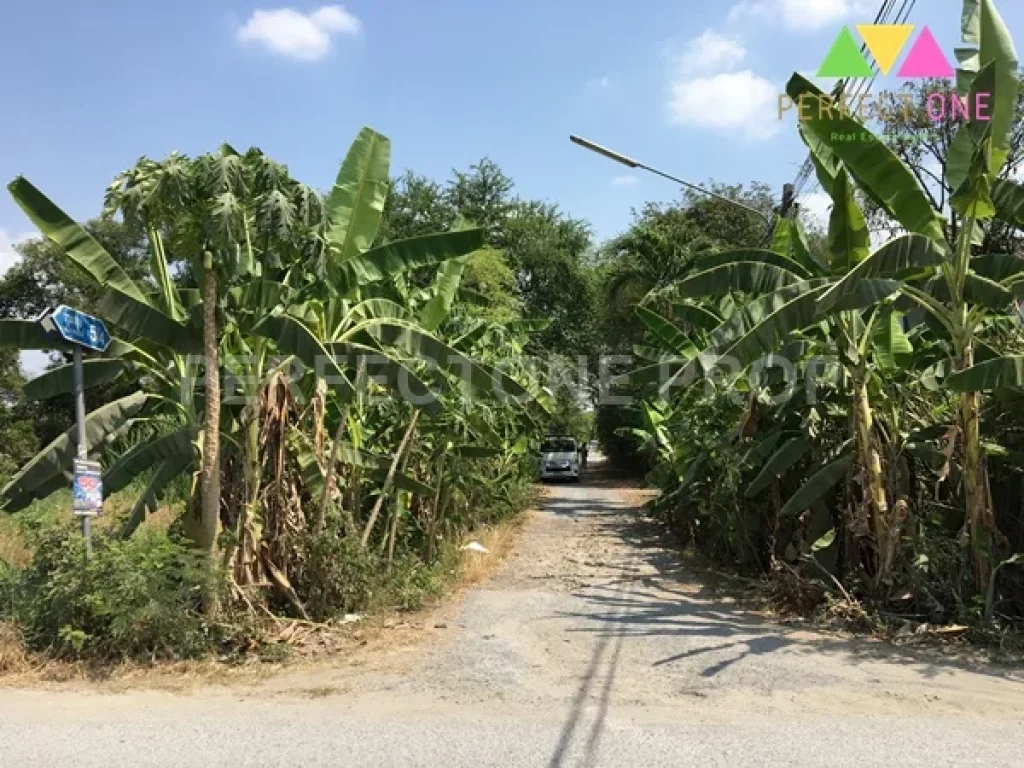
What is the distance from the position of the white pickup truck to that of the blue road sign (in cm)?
2805

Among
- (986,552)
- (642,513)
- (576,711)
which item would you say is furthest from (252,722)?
(642,513)

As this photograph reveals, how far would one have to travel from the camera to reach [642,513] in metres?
21.0

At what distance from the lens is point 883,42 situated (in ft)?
35.0

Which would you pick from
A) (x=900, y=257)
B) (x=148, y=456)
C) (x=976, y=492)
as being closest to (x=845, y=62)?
(x=900, y=257)

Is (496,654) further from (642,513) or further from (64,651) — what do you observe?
(642,513)

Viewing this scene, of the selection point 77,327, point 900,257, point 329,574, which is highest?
point 900,257

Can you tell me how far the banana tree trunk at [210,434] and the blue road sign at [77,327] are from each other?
1.10m

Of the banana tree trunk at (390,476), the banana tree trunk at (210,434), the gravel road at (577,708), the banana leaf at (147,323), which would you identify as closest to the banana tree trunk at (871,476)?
the gravel road at (577,708)

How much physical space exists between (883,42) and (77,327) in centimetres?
1045

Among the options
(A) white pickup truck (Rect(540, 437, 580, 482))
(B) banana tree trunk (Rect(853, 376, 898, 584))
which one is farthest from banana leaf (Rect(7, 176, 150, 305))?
(A) white pickup truck (Rect(540, 437, 580, 482))

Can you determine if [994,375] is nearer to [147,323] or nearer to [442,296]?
[442,296]

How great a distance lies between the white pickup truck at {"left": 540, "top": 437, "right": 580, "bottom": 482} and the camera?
116 ft

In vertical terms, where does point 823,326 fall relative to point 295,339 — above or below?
above

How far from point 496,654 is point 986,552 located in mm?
4828
